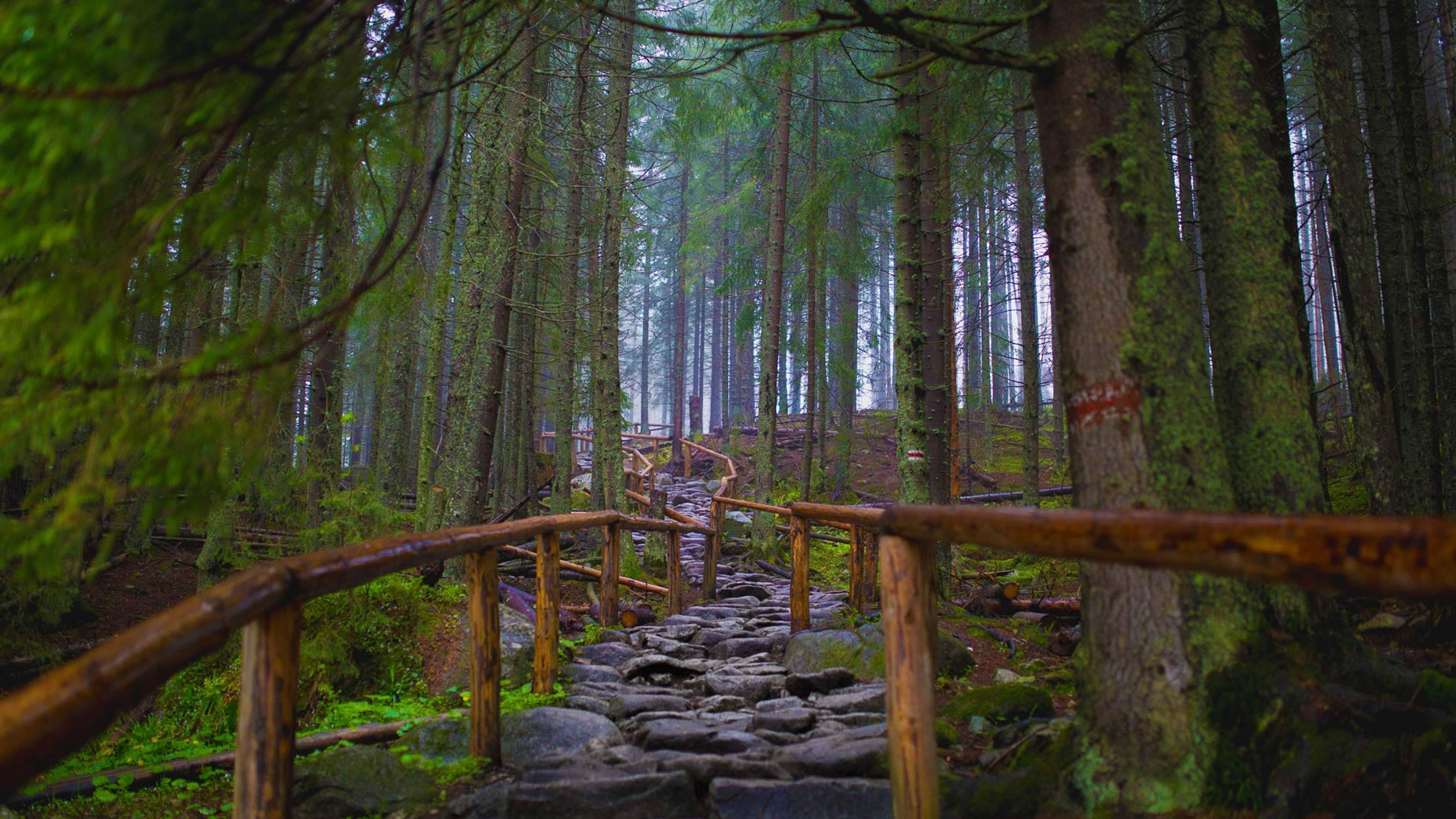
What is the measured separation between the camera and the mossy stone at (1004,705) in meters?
4.36

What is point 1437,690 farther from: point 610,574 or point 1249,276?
point 610,574

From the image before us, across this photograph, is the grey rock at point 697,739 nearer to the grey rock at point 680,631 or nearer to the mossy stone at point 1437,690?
the mossy stone at point 1437,690

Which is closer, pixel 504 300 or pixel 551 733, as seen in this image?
pixel 551 733

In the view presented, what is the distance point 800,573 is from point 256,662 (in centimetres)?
516

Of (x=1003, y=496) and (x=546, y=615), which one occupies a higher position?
(x=1003, y=496)

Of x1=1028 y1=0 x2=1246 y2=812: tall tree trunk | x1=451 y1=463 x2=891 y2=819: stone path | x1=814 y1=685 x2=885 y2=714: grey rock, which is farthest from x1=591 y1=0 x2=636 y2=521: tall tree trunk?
x1=1028 y1=0 x2=1246 y2=812: tall tree trunk

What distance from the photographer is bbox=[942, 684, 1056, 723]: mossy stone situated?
436cm

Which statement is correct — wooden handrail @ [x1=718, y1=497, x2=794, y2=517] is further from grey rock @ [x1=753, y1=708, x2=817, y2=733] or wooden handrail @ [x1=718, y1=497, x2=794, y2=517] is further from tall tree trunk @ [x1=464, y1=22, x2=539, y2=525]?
grey rock @ [x1=753, y1=708, x2=817, y2=733]

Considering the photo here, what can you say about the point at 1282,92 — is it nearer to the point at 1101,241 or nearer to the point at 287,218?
the point at 1101,241

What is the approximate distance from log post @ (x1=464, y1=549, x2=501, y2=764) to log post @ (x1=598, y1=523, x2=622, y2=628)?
10.7ft

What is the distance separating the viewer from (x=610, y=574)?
7.41 m

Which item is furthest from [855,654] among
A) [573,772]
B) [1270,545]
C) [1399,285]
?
[1399,285]

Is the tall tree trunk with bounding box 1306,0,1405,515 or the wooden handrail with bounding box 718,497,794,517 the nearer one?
the tall tree trunk with bounding box 1306,0,1405,515

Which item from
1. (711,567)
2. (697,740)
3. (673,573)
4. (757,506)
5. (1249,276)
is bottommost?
(697,740)
